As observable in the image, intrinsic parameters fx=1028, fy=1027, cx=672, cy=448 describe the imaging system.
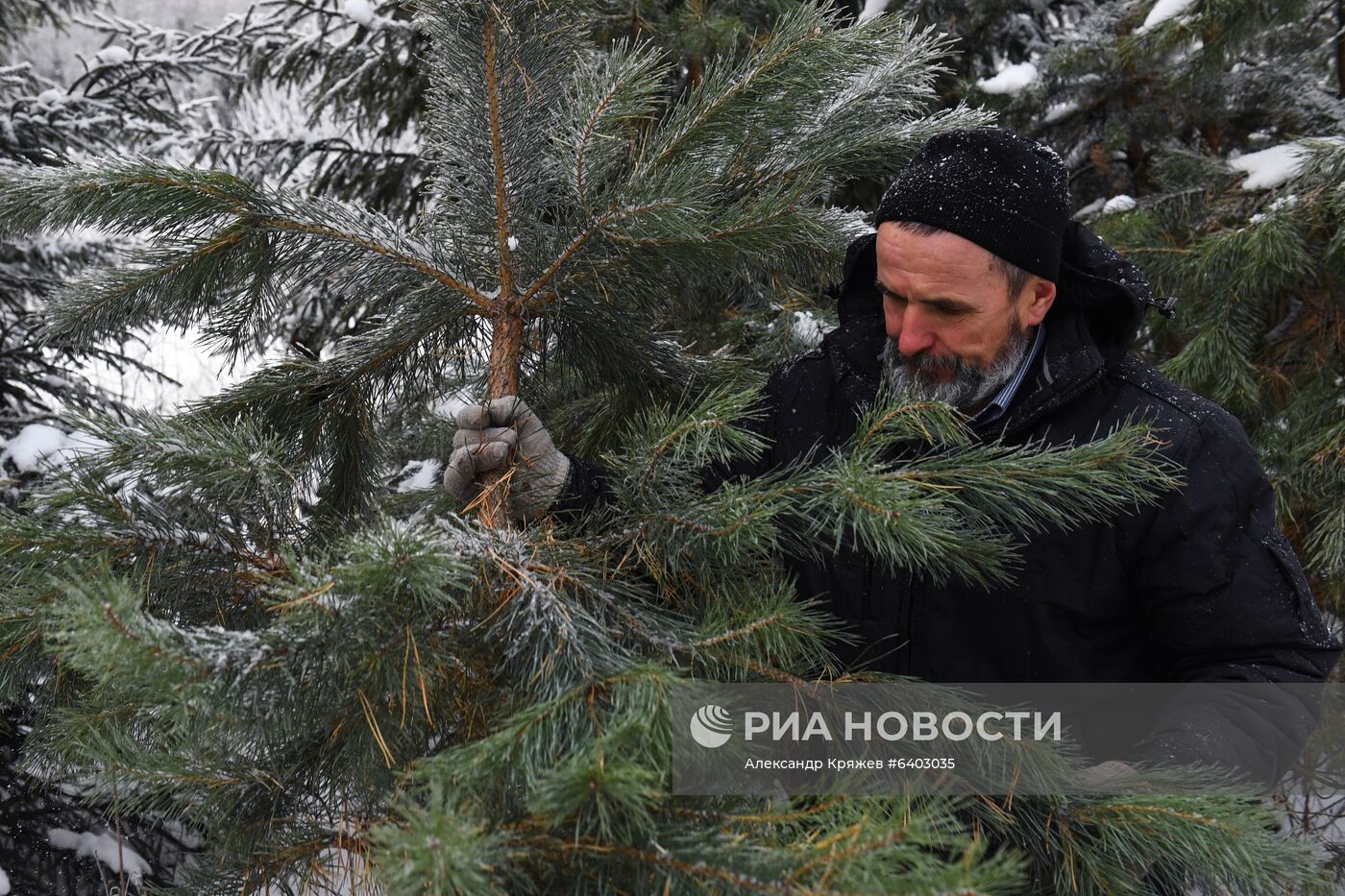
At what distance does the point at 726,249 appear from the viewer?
182 centimetres

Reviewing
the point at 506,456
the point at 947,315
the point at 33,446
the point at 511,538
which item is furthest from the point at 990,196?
the point at 33,446

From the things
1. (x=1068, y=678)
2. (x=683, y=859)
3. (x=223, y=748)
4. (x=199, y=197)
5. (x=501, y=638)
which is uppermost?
(x=199, y=197)

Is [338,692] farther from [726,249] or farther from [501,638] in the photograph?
Answer: [726,249]

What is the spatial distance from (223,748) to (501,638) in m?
0.42

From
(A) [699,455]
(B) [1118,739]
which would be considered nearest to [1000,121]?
(B) [1118,739]

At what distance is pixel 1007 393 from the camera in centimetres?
211

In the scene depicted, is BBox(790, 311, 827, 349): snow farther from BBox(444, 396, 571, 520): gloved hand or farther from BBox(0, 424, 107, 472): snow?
BBox(0, 424, 107, 472): snow

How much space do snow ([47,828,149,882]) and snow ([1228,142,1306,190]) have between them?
4404 mm

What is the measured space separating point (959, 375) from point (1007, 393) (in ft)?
0.39

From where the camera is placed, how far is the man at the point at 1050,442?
1957 mm

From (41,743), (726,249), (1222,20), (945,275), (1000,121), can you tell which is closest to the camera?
Answer: (41,743)
